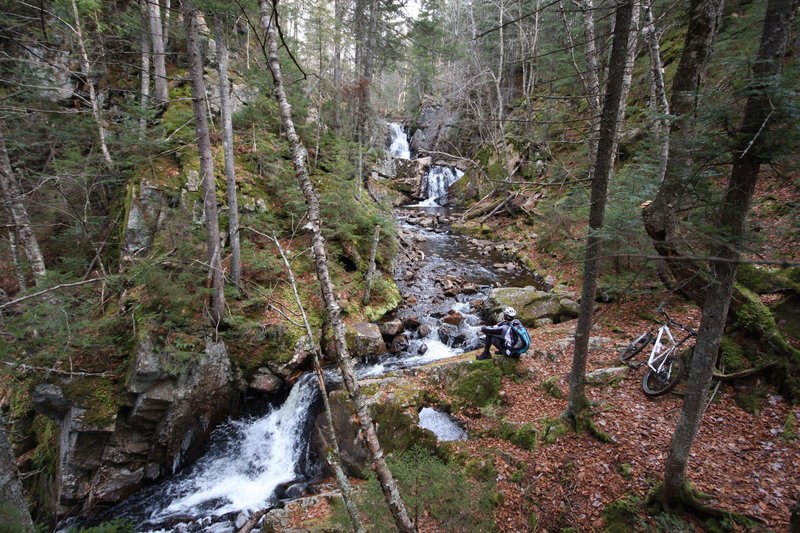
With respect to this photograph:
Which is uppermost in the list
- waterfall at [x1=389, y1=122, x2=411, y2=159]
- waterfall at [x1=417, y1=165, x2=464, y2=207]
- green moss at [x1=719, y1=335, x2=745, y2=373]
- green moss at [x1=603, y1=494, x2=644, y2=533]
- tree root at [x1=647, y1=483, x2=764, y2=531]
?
waterfall at [x1=389, y1=122, x2=411, y2=159]

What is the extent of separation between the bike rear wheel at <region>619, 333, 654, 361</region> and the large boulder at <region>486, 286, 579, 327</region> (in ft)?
11.0

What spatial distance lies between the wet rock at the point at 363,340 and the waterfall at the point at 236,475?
148 cm

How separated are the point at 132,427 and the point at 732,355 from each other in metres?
11.9

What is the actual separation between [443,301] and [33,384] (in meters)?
11.6

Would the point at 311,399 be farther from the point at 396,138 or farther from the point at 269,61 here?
the point at 396,138

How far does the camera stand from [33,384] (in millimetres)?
7035

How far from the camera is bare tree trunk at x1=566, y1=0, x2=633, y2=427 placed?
14.7 ft

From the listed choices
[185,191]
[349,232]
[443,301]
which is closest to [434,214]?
[443,301]

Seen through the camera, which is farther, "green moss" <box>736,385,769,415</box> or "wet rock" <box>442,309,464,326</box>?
"wet rock" <box>442,309,464,326</box>

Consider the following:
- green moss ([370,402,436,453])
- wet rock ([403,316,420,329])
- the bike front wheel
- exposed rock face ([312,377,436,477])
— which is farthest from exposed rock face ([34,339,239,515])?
the bike front wheel

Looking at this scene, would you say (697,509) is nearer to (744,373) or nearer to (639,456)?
(639,456)

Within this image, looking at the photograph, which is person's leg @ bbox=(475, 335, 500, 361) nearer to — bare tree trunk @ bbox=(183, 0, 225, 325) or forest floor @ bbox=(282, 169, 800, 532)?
forest floor @ bbox=(282, 169, 800, 532)

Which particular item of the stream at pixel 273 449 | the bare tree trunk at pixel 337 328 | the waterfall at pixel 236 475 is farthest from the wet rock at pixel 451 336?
the bare tree trunk at pixel 337 328

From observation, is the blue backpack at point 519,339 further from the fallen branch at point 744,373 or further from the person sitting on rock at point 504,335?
the fallen branch at point 744,373
